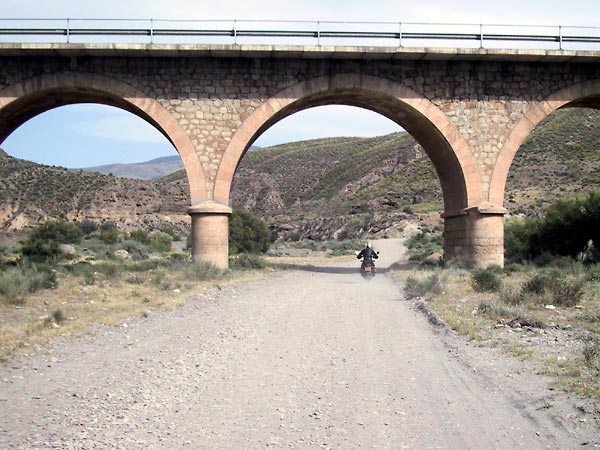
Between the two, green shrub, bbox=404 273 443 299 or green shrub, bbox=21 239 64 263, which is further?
green shrub, bbox=21 239 64 263

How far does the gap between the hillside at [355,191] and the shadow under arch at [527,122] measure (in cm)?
2420

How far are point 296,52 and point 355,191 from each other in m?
52.9

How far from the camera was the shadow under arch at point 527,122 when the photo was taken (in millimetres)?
18953

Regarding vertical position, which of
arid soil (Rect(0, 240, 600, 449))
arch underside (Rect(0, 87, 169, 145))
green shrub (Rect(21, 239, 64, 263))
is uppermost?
arch underside (Rect(0, 87, 169, 145))

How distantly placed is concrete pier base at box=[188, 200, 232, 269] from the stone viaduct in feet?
0.10

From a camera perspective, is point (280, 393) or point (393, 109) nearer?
point (280, 393)

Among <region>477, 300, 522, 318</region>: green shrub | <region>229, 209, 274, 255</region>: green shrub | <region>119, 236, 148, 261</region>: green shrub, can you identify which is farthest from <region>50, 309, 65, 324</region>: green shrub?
<region>229, 209, 274, 255</region>: green shrub

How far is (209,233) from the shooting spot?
1833 centimetres

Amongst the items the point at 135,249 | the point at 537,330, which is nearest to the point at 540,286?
the point at 537,330

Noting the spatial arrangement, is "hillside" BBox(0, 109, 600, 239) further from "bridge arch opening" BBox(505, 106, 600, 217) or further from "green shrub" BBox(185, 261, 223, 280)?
"green shrub" BBox(185, 261, 223, 280)

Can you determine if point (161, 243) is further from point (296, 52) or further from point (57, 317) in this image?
point (57, 317)

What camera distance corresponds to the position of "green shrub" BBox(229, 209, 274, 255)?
32594 mm

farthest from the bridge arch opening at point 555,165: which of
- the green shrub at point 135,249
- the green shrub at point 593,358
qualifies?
the green shrub at point 593,358

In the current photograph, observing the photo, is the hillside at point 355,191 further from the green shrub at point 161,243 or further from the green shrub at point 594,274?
the green shrub at point 594,274
